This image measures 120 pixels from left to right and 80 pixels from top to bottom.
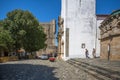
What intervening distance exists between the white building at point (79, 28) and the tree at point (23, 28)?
9.60 meters

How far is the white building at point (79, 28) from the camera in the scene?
3369 cm

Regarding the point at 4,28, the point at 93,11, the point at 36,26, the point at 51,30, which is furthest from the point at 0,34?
the point at 51,30

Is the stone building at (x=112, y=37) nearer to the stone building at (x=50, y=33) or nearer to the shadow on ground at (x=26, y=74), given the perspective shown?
the shadow on ground at (x=26, y=74)

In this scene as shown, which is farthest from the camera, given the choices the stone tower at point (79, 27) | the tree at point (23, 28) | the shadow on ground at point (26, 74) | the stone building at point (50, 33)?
the stone building at point (50, 33)

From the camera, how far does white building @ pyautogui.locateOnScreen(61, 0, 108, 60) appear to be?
33688 mm

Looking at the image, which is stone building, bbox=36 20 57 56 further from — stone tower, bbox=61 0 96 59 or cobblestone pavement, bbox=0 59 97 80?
cobblestone pavement, bbox=0 59 97 80

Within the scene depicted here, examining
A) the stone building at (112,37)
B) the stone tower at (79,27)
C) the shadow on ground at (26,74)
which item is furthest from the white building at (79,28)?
the shadow on ground at (26,74)

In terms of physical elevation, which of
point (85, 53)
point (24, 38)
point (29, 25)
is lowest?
point (85, 53)

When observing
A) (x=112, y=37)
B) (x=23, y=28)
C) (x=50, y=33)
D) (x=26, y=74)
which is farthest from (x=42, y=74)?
(x=50, y=33)

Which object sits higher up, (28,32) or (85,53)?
(28,32)

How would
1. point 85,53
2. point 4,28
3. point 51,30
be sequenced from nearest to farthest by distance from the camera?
point 85,53 < point 4,28 < point 51,30

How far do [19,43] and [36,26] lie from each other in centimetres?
602

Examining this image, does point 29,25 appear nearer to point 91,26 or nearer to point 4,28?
point 4,28

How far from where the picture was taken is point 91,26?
3444 centimetres
